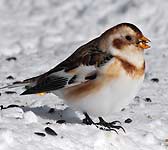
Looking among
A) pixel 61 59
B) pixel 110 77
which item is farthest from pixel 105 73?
pixel 61 59

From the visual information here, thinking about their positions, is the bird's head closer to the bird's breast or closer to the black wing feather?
the bird's breast

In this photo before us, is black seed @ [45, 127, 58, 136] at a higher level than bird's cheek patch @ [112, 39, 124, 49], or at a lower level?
lower

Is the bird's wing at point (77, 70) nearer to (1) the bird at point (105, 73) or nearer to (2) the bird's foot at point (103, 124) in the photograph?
(1) the bird at point (105, 73)

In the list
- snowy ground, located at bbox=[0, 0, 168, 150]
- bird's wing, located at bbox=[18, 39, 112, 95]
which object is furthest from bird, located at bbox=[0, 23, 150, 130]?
snowy ground, located at bbox=[0, 0, 168, 150]

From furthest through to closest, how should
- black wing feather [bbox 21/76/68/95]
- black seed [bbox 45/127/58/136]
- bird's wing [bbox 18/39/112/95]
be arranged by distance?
1. black wing feather [bbox 21/76/68/95]
2. bird's wing [bbox 18/39/112/95]
3. black seed [bbox 45/127/58/136]

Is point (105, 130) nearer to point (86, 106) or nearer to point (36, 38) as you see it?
point (86, 106)

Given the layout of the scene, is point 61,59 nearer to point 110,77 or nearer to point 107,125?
point 107,125

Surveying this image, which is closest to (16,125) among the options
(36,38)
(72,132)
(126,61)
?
(72,132)
